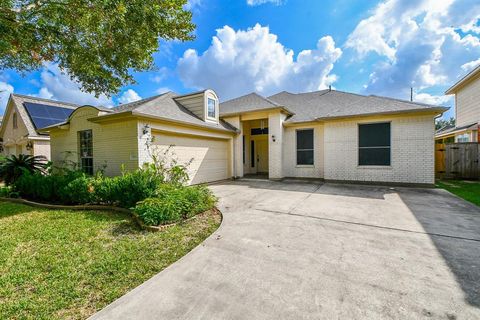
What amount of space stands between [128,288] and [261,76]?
16.5 metres

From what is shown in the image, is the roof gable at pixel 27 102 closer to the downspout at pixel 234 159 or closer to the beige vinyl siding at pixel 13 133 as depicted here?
the beige vinyl siding at pixel 13 133

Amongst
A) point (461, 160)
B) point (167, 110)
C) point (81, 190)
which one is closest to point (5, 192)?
point (81, 190)

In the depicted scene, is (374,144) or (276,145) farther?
(276,145)

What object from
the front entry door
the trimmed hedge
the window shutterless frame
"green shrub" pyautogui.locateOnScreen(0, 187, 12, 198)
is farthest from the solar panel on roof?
the front entry door

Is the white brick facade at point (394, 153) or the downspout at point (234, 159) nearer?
the white brick facade at point (394, 153)

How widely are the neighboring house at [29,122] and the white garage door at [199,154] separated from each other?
10898mm

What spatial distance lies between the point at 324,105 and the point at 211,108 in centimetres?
721

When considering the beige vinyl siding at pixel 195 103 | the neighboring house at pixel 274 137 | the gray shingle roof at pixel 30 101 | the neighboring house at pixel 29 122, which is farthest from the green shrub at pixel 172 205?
the gray shingle roof at pixel 30 101

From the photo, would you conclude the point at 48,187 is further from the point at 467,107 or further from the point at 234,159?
the point at 467,107

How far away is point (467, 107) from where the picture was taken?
43.6 feet

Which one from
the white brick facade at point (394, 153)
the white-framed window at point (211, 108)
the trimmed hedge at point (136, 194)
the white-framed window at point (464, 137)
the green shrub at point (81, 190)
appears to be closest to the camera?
the trimmed hedge at point (136, 194)

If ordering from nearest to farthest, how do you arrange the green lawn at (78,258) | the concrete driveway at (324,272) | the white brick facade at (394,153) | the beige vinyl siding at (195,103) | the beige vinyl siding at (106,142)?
the concrete driveway at (324,272) → the green lawn at (78,258) → the beige vinyl siding at (106,142) → the white brick facade at (394,153) → the beige vinyl siding at (195,103)

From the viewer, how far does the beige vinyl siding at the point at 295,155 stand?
37.0ft

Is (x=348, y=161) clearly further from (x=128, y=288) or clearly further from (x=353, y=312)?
(x=128, y=288)
